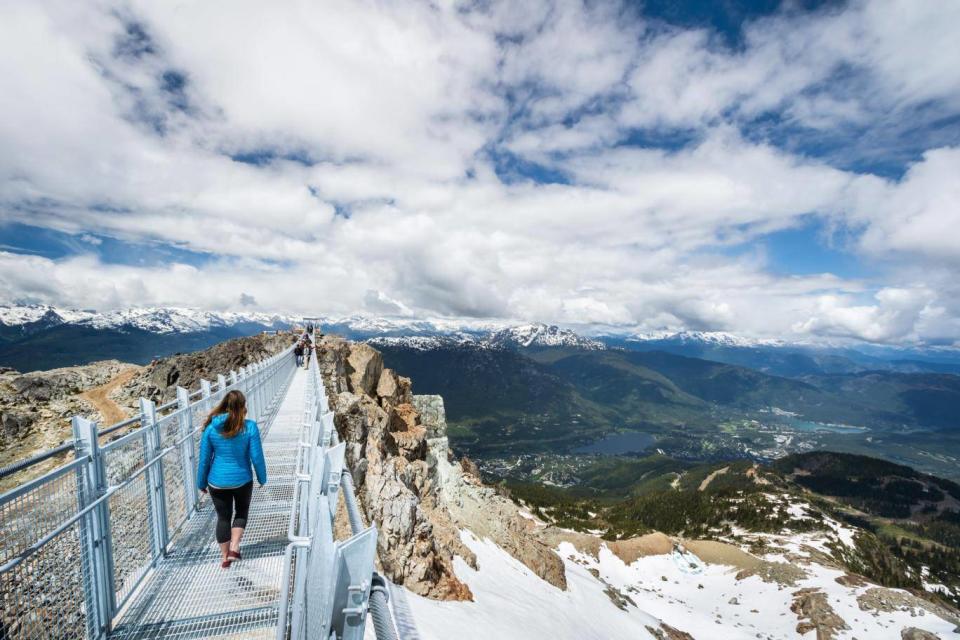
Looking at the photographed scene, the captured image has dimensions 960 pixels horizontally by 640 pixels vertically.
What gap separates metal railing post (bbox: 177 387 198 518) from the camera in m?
7.72

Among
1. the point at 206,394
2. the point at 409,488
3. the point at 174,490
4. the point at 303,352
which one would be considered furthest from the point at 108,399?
the point at 174,490

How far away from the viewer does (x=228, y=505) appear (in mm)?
5984

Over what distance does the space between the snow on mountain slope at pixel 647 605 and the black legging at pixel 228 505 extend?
316 inches

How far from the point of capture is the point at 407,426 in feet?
108

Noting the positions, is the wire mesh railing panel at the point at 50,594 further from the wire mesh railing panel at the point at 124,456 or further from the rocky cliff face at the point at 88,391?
the rocky cliff face at the point at 88,391

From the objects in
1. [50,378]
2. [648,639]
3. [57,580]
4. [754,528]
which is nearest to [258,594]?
[57,580]

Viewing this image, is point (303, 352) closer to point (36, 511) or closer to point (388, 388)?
point (388, 388)

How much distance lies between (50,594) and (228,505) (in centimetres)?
192

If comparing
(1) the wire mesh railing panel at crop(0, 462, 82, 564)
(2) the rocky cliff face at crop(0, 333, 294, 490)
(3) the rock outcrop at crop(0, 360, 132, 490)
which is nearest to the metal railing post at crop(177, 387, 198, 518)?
(1) the wire mesh railing panel at crop(0, 462, 82, 564)

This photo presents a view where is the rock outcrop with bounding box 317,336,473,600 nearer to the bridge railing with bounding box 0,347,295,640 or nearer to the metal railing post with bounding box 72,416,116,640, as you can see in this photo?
the bridge railing with bounding box 0,347,295,640

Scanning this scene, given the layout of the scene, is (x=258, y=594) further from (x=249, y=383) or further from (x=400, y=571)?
(x=400, y=571)

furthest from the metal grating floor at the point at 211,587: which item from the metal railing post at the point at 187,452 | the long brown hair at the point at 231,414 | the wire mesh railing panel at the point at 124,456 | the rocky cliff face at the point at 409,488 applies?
the rocky cliff face at the point at 409,488

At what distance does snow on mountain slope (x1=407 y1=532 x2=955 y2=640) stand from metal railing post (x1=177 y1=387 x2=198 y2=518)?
7319 mm

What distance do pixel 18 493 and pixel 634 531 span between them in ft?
345
